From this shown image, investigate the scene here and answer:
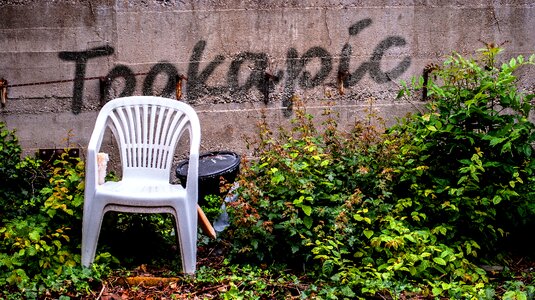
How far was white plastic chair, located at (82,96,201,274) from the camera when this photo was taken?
13.4 feet

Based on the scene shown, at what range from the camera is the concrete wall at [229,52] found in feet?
18.8

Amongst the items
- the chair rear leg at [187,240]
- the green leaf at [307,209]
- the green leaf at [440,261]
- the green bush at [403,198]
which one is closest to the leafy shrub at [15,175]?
the chair rear leg at [187,240]

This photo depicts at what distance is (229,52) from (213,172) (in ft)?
4.25

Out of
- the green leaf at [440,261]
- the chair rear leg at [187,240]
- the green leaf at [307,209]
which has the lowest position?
the green leaf at [440,261]

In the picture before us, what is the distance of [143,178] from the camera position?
477 centimetres

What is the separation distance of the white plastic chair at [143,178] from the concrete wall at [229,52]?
3.62ft

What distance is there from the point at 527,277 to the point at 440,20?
8.97ft

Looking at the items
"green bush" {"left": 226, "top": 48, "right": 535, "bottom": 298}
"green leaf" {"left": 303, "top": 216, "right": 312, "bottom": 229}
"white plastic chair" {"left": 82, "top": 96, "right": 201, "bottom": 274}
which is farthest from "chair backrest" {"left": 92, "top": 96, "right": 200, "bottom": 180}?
"green leaf" {"left": 303, "top": 216, "right": 312, "bottom": 229}

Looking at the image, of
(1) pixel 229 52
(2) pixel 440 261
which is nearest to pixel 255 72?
(1) pixel 229 52

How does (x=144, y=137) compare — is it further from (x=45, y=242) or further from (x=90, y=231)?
(x=45, y=242)

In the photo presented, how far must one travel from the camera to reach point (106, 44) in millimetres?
5770

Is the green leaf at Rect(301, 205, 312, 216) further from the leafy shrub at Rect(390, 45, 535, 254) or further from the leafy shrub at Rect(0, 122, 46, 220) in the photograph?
the leafy shrub at Rect(0, 122, 46, 220)

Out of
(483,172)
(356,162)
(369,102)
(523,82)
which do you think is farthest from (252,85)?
(523,82)

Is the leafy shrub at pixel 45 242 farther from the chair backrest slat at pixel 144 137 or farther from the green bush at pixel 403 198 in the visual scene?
the green bush at pixel 403 198
